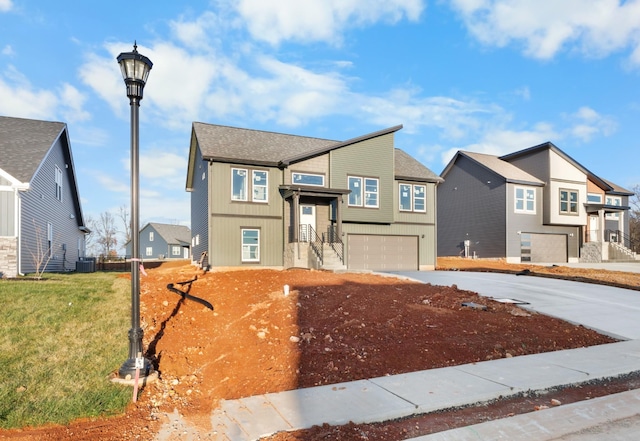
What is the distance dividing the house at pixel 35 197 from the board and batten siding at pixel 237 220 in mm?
6461

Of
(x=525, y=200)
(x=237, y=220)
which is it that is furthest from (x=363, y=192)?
(x=525, y=200)

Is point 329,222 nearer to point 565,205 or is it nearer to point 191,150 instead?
point 191,150

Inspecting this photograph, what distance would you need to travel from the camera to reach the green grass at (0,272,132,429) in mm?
4660

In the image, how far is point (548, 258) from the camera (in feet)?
99.8

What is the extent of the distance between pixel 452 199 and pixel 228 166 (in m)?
20.1

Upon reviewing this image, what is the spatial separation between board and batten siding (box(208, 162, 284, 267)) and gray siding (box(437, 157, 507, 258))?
1624 cm

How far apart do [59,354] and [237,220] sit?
43.9ft

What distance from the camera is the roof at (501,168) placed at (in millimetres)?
28688

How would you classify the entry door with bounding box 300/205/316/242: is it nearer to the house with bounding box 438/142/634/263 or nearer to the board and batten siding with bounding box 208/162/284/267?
the board and batten siding with bounding box 208/162/284/267

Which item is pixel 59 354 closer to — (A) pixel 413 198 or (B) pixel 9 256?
(B) pixel 9 256

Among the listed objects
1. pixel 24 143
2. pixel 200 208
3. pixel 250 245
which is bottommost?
pixel 250 245

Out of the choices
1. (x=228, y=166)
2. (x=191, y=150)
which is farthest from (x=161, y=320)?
(x=191, y=150)

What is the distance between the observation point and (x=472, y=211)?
31.1m

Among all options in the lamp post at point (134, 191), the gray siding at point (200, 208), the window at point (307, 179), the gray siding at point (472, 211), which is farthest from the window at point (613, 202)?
the lamp post at point (134, 191)
